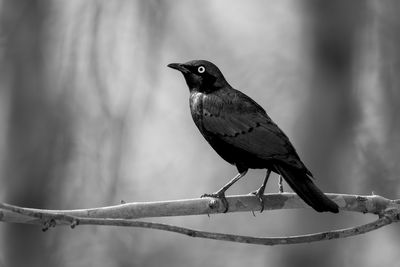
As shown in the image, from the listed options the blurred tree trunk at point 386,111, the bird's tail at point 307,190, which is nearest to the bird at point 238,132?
the bird's tail at point 307,190

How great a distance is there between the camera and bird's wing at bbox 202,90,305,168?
5.87 m

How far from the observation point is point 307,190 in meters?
5.40

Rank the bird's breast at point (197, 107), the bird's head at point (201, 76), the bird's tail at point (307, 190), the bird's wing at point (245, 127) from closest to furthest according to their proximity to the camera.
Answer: the bird's tail at point (307, 190) < the bird's wing at point (245, 127) < the bird's breast at point (197, 107) < the bird's head at point (201, 76)

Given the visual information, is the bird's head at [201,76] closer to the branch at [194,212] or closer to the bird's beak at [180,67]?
the bird's beak at [180,67]

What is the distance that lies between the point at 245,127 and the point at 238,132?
7 cm

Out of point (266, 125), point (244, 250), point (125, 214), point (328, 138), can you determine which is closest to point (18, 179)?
point (244, 250)

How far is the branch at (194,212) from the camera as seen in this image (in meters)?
4.27

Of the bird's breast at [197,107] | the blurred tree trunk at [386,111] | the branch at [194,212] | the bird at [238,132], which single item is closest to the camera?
the branch at [194,212]

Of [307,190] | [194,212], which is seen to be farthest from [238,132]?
[194,212]

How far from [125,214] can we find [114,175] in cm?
406

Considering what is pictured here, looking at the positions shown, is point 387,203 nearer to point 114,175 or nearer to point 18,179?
point 114,175

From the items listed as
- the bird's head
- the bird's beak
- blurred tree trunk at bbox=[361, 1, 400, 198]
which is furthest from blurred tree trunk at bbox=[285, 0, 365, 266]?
the bird's beak

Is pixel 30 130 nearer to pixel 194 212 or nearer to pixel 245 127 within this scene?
pixel 245 127

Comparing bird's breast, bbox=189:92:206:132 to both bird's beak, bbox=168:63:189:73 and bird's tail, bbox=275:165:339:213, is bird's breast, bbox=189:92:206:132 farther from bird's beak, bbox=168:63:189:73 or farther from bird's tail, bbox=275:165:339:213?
bird's tail, bbox=275:165:339:213
